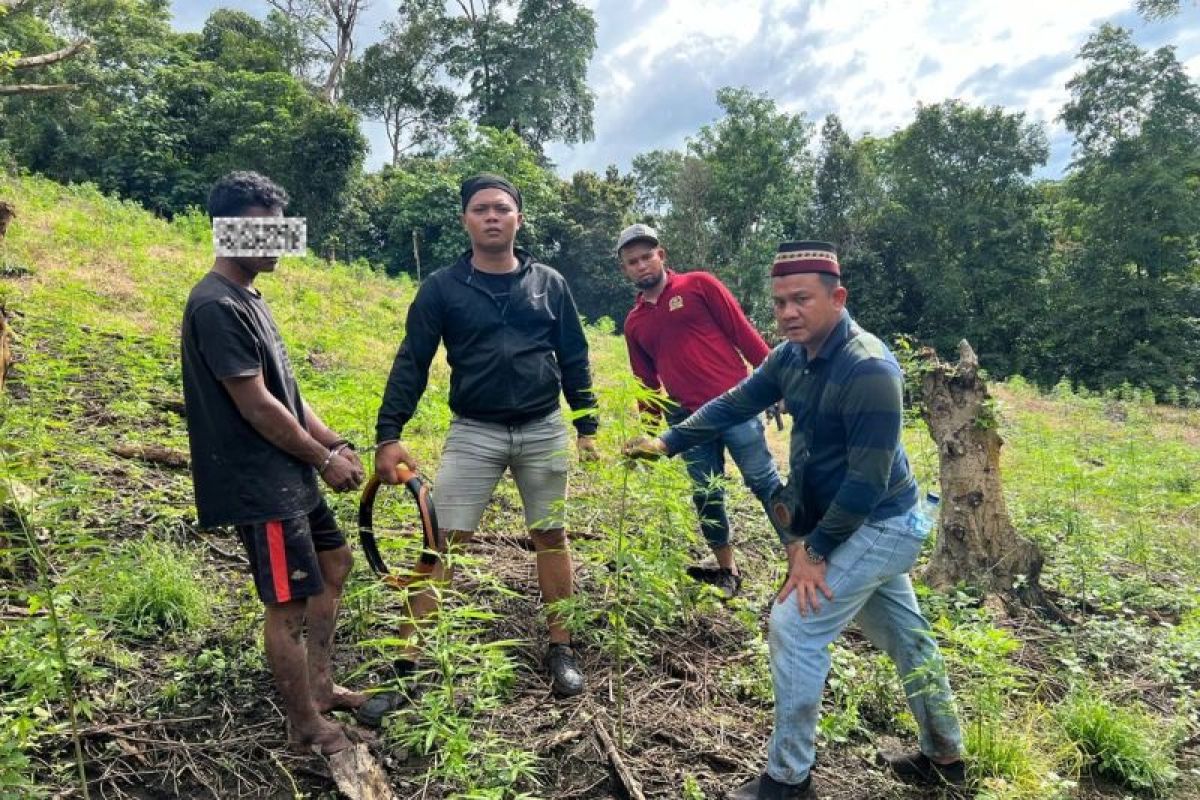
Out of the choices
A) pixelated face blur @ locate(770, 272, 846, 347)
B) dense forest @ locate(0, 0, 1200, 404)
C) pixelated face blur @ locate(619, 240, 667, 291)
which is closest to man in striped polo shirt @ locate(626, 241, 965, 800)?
pixelated face blur @ locate(770, 272, 846, 347)

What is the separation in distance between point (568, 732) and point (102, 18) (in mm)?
36146

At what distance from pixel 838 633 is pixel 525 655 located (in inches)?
62.7

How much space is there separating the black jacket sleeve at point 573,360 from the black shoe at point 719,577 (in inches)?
59.1

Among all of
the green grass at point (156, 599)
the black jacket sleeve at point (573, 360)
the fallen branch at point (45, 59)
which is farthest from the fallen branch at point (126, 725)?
the fallen branch at point (45, 59)

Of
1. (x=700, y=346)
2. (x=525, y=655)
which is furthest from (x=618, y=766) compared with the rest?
(x=700, y=346)

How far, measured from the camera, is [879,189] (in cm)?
3166

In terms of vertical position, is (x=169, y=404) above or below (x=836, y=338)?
below

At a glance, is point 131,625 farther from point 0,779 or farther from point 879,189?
point 879,189

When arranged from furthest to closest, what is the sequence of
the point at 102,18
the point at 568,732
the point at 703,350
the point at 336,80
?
the point at 336,80
the point at 102,18
the point at 703,350
the point at 568,732

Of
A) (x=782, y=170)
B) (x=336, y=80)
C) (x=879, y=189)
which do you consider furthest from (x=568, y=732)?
(x=336, y=80)

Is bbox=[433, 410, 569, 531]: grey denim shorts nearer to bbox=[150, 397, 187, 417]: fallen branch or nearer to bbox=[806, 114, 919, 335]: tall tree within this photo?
bbox=[150, 397, 187, 417]: fallen branch

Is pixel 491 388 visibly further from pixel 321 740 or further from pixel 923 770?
pixel 923 770

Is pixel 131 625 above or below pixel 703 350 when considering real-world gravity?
below

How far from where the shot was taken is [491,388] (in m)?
3.13
